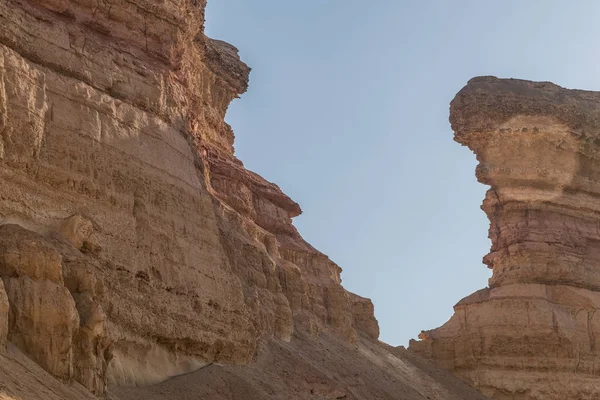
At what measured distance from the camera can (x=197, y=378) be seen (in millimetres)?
26797

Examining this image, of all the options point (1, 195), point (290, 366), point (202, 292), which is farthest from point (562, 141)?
point (1, 195)

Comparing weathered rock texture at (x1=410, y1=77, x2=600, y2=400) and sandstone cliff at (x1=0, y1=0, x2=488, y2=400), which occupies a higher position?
weathered rock texture at (x1=410, y1=77, x2=600, y2=400)

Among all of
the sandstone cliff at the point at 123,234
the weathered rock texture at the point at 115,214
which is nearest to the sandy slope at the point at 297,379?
the sandstone cliff at the point at 123,234

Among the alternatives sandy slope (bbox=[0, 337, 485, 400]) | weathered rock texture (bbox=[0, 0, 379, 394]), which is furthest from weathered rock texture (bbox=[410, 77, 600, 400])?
weathered rock texture (bbox=[0, 0, 379, 394])

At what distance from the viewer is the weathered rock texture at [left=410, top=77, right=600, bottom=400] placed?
144ft

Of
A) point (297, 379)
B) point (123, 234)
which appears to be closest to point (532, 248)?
point (297, 379)

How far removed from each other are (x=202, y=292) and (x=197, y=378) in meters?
3.00

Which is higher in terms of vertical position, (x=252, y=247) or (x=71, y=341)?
(x=252, y=247)

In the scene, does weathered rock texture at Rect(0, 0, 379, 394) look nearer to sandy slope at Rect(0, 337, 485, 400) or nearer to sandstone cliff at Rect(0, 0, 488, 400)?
sandstone cliff at Rect(0, 0, 488, 400)

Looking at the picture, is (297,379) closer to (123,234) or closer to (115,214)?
(123,234)

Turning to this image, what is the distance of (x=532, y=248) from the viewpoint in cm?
4716

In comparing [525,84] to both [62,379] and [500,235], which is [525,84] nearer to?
[500,235]

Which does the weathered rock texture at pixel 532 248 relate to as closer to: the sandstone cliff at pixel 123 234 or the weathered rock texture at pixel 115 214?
the sandstone cliff at pixel 123 234

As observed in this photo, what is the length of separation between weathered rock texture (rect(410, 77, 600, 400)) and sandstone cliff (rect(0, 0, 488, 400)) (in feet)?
23.8
